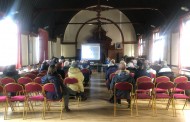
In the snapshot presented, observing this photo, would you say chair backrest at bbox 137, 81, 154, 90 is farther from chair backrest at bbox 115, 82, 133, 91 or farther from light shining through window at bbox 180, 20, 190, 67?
light shining through window at bbox 180, 20, 190, 67

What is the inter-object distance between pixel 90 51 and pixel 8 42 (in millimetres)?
11316

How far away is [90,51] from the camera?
2302cm

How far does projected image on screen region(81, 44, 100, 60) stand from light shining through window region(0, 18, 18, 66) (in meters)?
10.2

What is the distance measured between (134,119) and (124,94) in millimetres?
770

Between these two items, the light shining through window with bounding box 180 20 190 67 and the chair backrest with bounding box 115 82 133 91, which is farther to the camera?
the light shining through window with bounding box 180 20 190 67

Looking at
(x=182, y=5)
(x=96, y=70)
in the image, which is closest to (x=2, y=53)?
(x=182, y=5)

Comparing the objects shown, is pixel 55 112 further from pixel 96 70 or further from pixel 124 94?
pixel 96 70

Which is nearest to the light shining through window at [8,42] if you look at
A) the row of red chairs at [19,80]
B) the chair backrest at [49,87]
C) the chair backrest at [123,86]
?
the row of red chairs at [19,80]

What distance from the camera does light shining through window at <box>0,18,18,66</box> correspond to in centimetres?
1126

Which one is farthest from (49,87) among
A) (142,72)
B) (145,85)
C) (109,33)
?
(109,33)

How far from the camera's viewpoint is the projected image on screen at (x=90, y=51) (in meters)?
22.8

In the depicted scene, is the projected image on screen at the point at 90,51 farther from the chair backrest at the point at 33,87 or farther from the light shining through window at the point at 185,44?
the chair backrest at the point at 33,87

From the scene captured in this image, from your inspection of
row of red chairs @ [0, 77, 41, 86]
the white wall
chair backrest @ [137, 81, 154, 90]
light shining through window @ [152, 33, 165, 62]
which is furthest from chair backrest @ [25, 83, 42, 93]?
the white wall

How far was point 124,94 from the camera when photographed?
23.2ft
